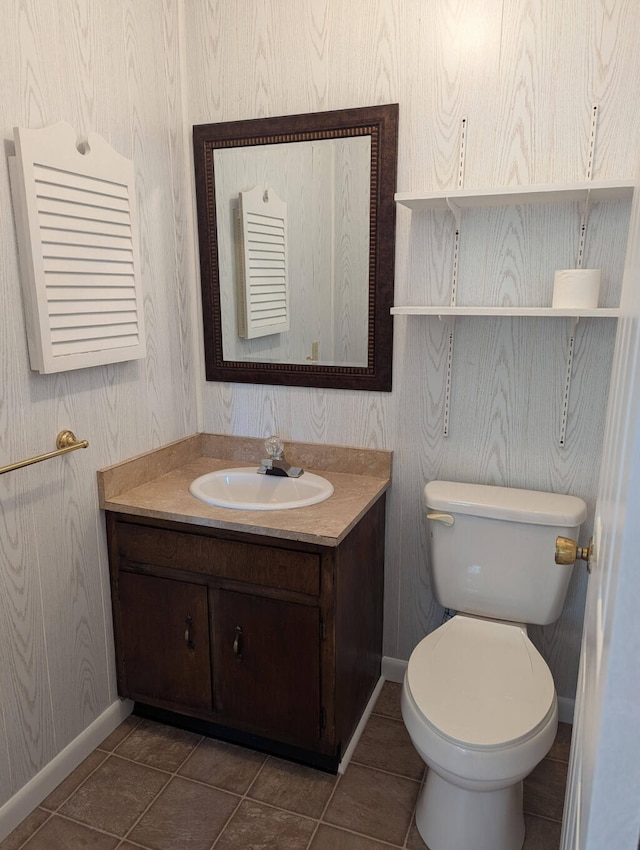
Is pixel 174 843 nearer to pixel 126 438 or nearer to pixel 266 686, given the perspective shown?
pixel 266 686

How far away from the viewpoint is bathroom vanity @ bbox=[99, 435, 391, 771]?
1709 mm

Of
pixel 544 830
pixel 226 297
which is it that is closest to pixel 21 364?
pixel 226 297

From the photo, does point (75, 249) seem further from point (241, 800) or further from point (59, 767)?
point (241, 800)

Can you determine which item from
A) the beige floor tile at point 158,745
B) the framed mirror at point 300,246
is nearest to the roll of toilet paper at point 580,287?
the framed mirror at point 300,246

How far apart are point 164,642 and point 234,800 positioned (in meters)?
0.49

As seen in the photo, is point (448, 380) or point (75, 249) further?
point (448, 380)

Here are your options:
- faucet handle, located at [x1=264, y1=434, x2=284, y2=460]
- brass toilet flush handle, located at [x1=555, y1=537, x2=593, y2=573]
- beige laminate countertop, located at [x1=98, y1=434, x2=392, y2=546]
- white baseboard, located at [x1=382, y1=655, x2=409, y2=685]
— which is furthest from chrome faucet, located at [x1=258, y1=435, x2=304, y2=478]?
brass toilet flush handle, located at [x1=555, y1=537, x2=593, y2=573]

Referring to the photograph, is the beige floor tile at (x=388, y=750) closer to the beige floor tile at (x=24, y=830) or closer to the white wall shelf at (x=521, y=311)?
the beige floor tile at (x=24, y=830)

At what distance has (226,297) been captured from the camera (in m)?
2.20

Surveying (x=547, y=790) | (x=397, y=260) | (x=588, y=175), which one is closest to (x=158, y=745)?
(x=547, y=790)

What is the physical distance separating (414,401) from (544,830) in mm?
1271

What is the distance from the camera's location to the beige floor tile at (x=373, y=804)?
65.1 inches

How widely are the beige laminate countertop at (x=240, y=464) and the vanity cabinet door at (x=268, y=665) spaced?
24cm

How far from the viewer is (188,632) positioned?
6.17 ft
